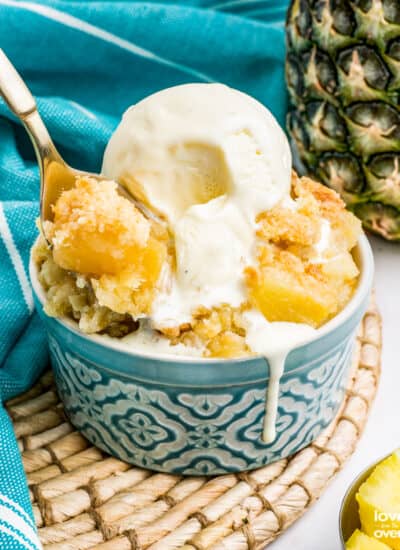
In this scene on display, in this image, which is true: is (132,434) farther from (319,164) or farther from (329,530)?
(319,164)

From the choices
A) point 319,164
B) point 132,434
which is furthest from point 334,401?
point 319,164

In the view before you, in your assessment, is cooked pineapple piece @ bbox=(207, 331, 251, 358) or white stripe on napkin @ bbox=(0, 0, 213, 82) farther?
white stripe on napkin @ bbox=(0, 0, 213, 82)

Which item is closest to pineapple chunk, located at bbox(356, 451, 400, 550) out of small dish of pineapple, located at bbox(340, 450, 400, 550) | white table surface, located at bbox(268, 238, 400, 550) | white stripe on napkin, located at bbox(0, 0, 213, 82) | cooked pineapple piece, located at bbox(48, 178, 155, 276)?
small dish of pineapple, located at bbox(340, 450, 400, 550)

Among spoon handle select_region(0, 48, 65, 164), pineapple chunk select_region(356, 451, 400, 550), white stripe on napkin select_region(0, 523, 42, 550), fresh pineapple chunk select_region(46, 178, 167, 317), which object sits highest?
spoon handle select_region(0, 48, 65, 164)

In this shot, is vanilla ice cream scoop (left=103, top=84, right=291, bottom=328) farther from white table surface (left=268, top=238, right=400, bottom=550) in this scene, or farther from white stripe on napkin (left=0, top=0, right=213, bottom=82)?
white stripe on napkin (left=0, top=0, right=213, bottom=82)

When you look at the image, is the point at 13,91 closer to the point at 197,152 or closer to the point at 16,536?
the point at 197,152

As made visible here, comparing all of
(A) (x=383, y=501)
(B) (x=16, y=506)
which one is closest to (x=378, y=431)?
(A) (x=383, y=501)

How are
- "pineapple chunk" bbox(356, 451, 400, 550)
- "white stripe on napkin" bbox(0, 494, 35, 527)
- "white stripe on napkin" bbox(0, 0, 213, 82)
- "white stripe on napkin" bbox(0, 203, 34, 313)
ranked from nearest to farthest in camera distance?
"pineapple chunk" bbox(356, 451, 400, 550) < "white stripe on napkin" bbox(0, 494, 35, 527) < "white stripe on napkin" bbox(0, 203, 34, 313) < "white stripe on napkin" bbox(0, 0, 213, 82)
